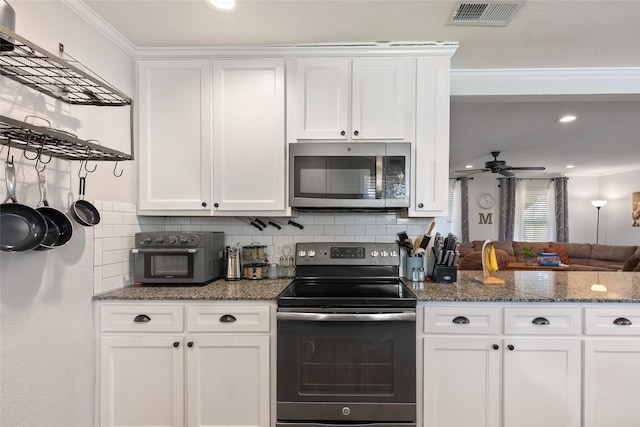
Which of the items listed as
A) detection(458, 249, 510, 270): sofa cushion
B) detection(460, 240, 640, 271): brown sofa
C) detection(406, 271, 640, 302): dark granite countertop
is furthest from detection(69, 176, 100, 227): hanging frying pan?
detection(460, 240, 640, 271): brown sofa

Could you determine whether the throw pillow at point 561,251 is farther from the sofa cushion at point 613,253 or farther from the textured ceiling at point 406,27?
the textured ceiling at point 406,27

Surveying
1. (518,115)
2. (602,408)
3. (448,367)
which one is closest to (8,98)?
(448,367)

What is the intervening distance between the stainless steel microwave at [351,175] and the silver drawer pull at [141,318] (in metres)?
1.03

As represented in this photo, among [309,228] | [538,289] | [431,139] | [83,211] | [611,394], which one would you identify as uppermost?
[431,139]

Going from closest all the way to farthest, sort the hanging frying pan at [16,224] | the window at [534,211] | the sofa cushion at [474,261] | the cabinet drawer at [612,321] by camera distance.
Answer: the hanging frying pan at [16,224], the cabinet drawer at [612,321], the sofa cushion at [474,261], the window at [534,211]

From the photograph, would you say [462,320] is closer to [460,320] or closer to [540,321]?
[460,320]

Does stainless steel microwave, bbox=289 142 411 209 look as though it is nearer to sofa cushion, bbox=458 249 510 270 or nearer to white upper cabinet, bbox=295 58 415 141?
white upper cabinet, bbox=295 58 415 141

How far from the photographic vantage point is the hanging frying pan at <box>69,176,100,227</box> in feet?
5.31

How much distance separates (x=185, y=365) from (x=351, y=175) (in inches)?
56.4

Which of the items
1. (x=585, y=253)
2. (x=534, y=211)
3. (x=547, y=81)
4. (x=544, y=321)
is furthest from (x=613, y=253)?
(x=544, y=321)

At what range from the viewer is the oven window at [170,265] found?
200cm

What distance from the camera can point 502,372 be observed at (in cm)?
171

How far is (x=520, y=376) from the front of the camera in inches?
67.3

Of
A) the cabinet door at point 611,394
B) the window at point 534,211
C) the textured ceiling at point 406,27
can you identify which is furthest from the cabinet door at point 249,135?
the window at point 534,211
